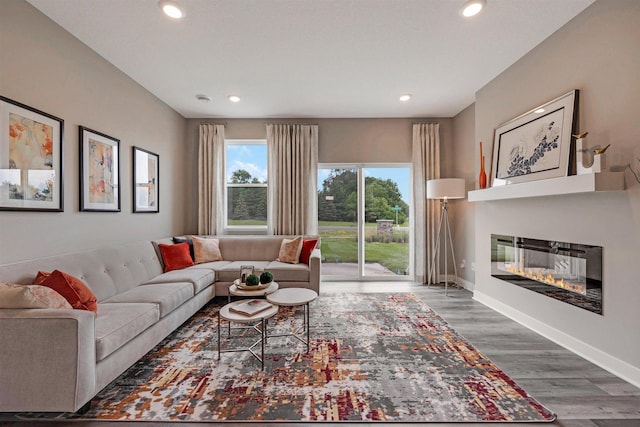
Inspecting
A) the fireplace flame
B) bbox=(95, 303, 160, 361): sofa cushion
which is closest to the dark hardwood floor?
bbox=(95, 303, 160, 361): sofa cushion

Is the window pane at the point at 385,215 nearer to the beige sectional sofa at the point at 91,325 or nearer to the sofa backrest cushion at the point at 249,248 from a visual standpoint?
the sofa backrest cushion at the point at 249,248

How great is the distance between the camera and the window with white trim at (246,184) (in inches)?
193

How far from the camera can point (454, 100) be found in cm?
409

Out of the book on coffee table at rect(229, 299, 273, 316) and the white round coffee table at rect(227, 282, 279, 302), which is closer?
the book on coffee table at rect(229, 299, 273, 316)

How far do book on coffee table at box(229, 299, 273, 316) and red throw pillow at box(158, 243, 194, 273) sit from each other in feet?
5.54

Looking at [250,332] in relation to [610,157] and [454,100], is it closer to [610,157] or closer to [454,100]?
[610,157]

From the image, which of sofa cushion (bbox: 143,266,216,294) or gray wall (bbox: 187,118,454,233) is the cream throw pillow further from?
gray wall (bbox: 187,118,454,233)

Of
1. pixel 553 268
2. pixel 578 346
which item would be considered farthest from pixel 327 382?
pixel 553 268

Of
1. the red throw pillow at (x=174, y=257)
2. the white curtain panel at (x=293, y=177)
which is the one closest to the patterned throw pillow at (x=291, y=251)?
the white curtain panel at (x=293, y=177)

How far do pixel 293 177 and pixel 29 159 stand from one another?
3125mm

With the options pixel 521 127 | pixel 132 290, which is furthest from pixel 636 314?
pixel 132 290

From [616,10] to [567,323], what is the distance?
249 cm

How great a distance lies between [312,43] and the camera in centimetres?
267

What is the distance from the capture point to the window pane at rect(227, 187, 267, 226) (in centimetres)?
491
